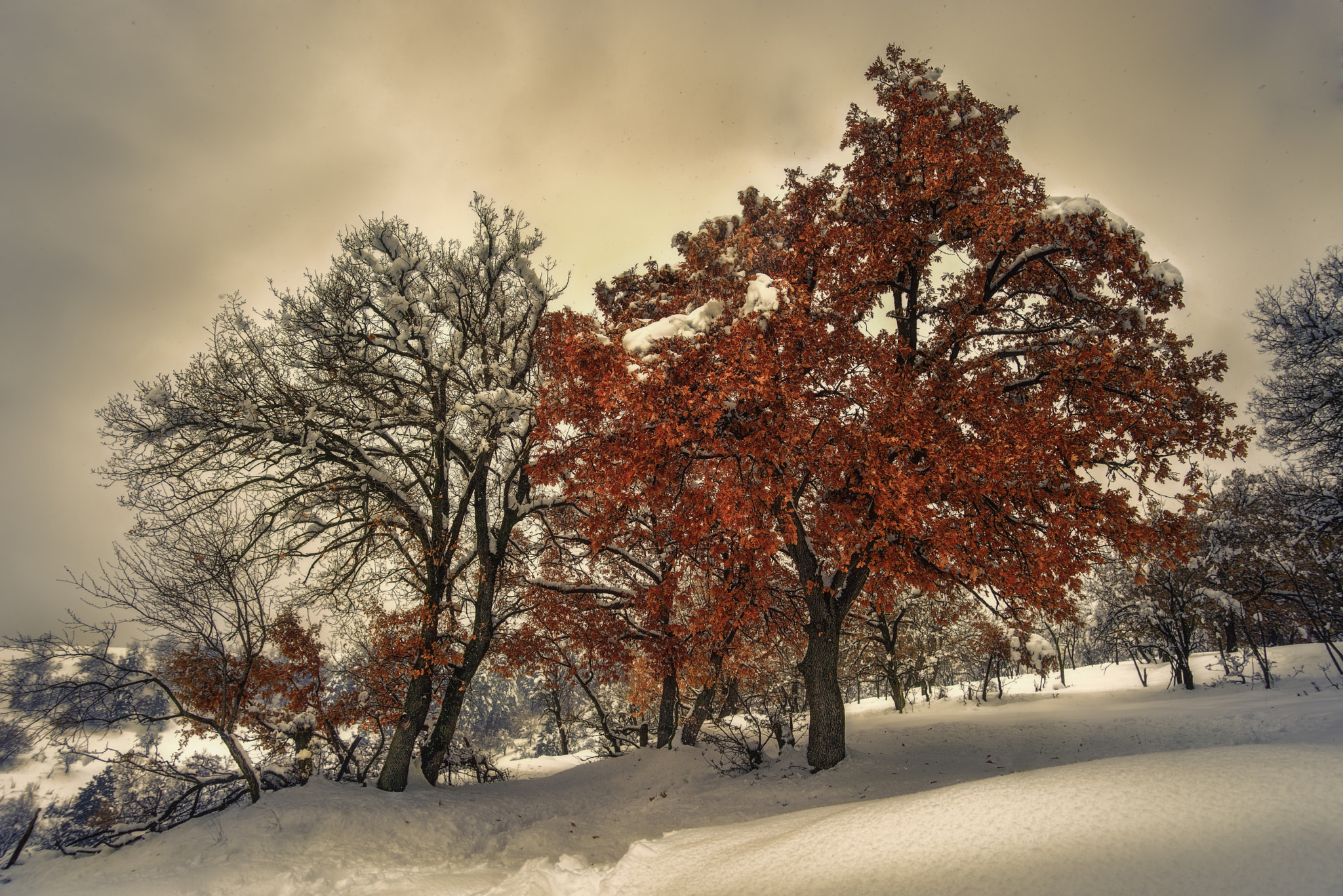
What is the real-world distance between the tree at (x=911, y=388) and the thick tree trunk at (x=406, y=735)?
543cm

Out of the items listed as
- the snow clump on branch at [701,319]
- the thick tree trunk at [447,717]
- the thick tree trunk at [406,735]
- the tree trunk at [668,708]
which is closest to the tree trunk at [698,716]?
the tree trunk at [668,708]

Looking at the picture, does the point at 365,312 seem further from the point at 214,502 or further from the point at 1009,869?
the point at 1009,869

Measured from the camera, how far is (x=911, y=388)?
8242mm

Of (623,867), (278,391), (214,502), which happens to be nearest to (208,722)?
(214,502)

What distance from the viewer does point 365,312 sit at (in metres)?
10.8

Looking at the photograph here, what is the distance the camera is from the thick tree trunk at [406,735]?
9297mm

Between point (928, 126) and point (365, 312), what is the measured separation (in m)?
11.7

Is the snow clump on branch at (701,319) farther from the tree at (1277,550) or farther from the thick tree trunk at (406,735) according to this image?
the tree at (1277,550)

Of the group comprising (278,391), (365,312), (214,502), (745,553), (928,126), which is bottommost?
(745,553)

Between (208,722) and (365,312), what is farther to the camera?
(365,312)

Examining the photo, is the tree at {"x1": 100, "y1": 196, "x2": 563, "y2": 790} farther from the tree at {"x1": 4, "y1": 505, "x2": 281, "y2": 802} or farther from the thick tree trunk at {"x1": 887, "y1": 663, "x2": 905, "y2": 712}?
the thick tree trunk at {"x1": 887, "y1": 663, "x2": 905, "y2": 712}

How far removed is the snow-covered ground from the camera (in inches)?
113

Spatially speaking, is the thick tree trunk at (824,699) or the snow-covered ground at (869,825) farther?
the thick tree trunk at (824,699)

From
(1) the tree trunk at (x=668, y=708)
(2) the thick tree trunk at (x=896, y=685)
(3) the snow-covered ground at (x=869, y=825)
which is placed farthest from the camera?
(2) the thick tree trunk at (x=896, y=685)
